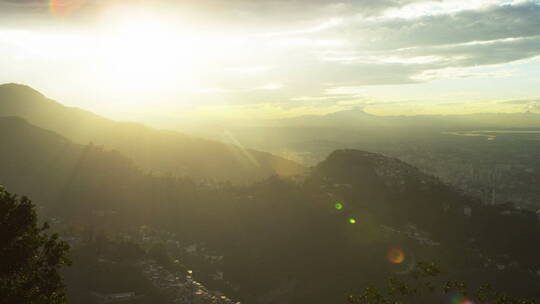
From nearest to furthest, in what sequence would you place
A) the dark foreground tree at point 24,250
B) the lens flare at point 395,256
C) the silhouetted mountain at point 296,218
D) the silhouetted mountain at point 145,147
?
the dark foreground tree at point 24,250, the silhouetted mountain at point 296,218, the lens flare at point 395,256, the silhouetted mountain at point 145,147

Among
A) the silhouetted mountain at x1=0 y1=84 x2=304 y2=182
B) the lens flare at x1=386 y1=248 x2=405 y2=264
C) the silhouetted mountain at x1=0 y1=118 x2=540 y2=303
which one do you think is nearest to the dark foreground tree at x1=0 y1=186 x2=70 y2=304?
the silhouetted mountain at x1=0 y1=118 x2=540 y2=303

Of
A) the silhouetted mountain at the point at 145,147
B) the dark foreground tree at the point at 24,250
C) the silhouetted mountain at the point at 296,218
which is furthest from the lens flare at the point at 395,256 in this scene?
the silhouetted mountain at the point at 145,147

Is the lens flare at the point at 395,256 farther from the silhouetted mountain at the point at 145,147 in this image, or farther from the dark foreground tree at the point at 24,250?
the silhouetted mountain at the point at 145,147

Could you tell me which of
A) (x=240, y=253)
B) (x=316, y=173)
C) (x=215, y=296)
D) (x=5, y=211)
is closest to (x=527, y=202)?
(x=316, y=173)

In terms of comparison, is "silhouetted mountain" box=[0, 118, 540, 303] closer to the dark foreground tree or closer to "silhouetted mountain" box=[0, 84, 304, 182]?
"silhouetted mountain" box=[0, 84, 304, 182]

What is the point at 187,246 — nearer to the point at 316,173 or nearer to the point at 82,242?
the point at 82,242

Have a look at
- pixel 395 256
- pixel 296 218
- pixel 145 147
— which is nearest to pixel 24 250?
pixel 395 256

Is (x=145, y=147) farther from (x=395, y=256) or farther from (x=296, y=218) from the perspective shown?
(x=395, y=256)

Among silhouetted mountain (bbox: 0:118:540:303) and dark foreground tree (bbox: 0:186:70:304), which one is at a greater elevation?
dark foreground tree (bbox: 0:186:70:304)
